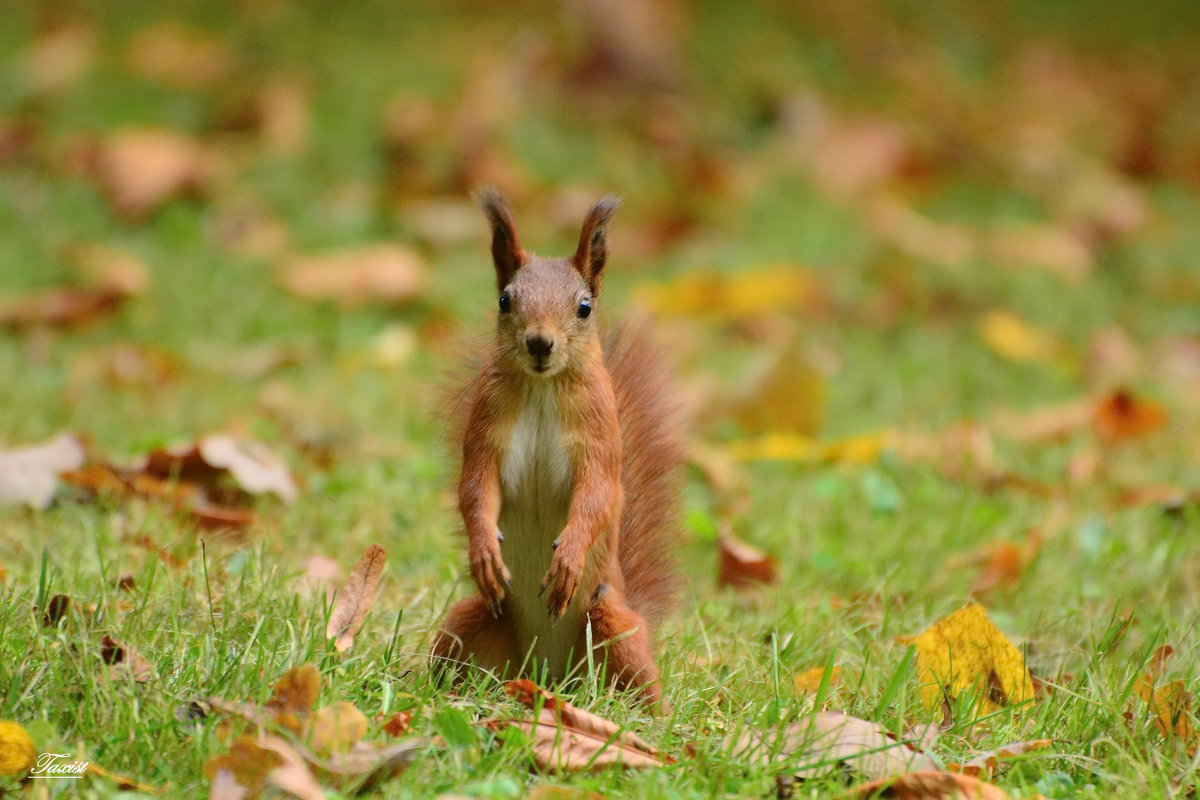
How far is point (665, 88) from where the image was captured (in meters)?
7.27

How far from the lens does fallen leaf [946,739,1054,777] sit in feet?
6.41

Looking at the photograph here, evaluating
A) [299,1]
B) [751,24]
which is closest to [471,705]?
[299,1]

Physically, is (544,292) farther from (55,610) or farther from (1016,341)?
(1016,341)

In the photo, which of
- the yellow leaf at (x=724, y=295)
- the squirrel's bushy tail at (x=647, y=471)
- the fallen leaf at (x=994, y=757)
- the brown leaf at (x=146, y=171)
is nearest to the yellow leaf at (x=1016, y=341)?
the yellow leaf at (x=724, y=295)

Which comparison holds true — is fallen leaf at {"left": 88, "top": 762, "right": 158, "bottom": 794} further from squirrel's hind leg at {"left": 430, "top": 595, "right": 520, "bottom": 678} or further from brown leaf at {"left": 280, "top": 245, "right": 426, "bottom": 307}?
brown leaf at {"left": 280, "top": 245, "right": 426, "bottom": 307}

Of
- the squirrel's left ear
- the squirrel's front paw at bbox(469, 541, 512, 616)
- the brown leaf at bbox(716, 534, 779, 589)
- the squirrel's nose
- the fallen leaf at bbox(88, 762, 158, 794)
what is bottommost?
the brown leaf at bbox(716, 534, 779, 589)

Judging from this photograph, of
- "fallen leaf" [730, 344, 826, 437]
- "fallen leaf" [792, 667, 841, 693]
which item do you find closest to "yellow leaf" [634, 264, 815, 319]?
"fallen leaf" [730, 344, 826, 437]

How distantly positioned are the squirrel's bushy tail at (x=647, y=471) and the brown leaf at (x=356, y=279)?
92.6 inches

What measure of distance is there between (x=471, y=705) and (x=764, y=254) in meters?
3.88

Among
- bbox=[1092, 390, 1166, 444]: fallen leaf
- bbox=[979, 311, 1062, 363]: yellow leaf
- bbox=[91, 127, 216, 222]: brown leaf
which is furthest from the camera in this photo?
bbox=[91, 127, 216, 222]: brown leaf

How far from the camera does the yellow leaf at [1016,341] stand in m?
4.62

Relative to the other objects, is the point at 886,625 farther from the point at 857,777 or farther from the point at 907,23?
the point at 907,23

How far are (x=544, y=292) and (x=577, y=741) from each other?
628 mm

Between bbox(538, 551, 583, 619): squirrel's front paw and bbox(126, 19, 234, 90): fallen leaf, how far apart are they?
205 inches
